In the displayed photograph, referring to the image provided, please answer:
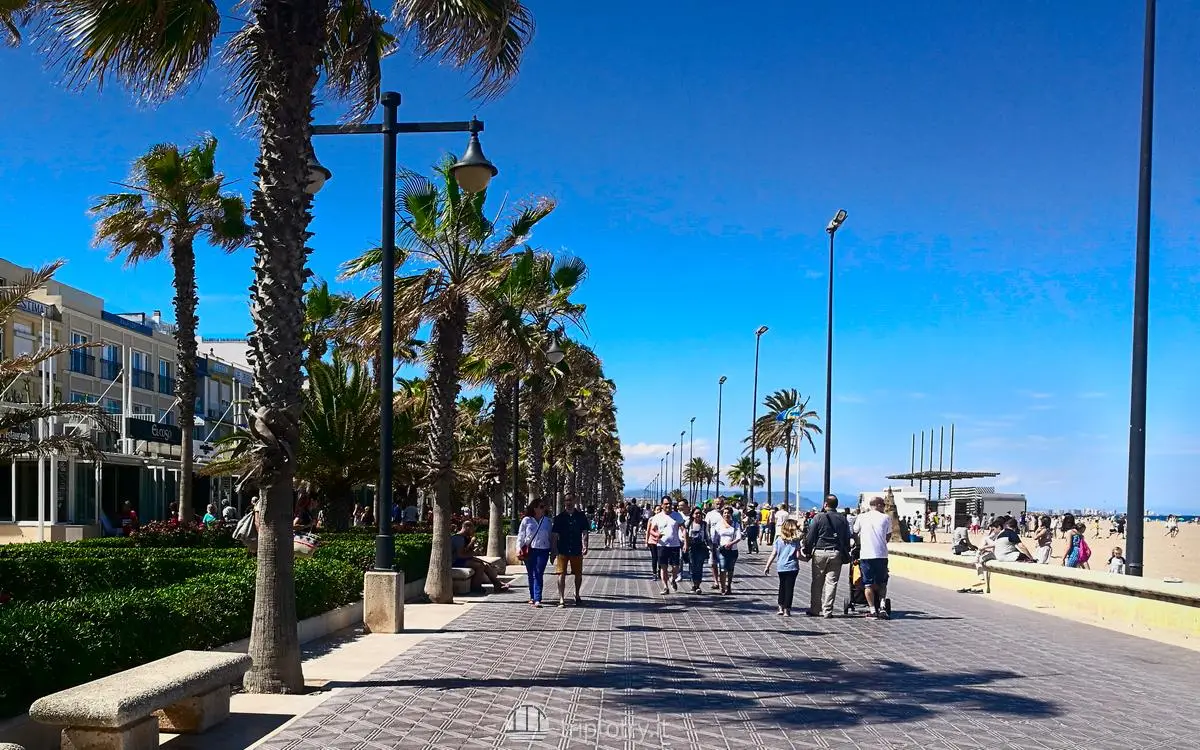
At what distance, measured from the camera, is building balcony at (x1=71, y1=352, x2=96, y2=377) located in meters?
44.4

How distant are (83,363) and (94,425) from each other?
18797 millimetres

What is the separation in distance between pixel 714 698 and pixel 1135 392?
9.84 metres

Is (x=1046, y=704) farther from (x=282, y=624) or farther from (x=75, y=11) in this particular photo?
(x=75, y=11)

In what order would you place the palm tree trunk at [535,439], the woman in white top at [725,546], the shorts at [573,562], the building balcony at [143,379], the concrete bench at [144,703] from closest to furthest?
the concrete bench at [144,703], the shorts at [573,562], the woman in white top at [725,546], the palm tree trunk at [535,439], the building balcony at [143,379]

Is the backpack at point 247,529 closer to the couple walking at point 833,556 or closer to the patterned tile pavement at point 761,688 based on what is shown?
the patterned tile pavement at point 761,688

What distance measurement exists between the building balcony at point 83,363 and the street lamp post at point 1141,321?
42.3 m

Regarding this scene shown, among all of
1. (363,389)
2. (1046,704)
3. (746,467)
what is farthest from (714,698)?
(746,467)

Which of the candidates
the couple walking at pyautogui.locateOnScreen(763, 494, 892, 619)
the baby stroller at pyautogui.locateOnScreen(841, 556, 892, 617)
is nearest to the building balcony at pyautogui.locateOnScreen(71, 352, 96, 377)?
the couple walking at pyautogui.locateOnScreen(763, 494, 892, 619)

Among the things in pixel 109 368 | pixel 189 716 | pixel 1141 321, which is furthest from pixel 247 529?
pixel 109 368

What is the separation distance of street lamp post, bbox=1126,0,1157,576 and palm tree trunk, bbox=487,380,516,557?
1322 cm

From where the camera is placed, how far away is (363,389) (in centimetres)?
2378

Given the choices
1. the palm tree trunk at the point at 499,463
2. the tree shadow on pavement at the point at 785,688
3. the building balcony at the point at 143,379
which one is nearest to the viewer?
the tree shadow on pavement at the point at 785,688

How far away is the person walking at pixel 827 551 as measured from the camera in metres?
14.4

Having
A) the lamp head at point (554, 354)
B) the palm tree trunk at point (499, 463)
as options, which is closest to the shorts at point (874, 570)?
the lamp head at point (554, 354)
